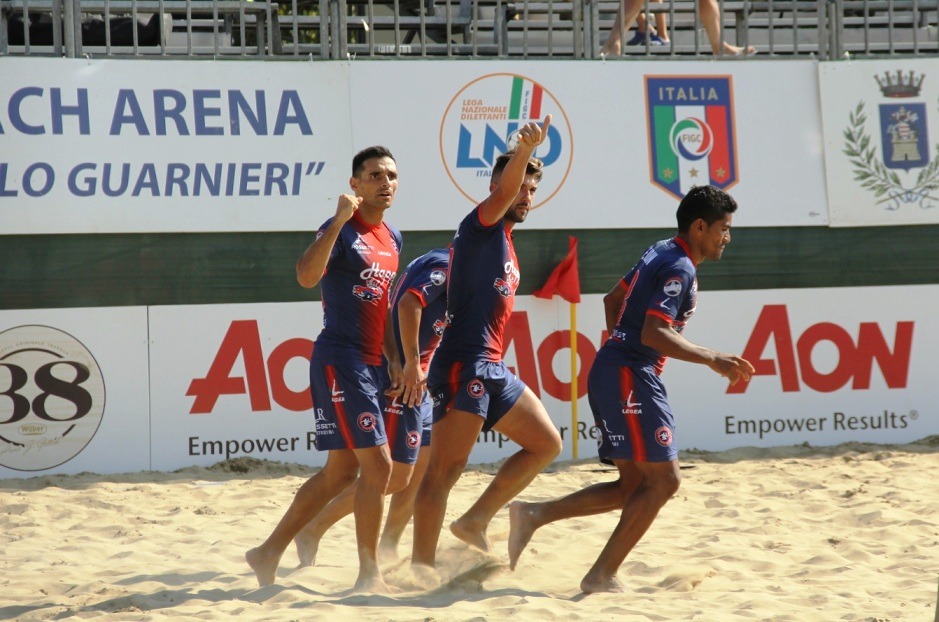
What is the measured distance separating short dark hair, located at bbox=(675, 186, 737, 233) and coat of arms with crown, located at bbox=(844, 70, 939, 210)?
459 centimetres

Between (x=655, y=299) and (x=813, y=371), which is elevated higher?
(x=655, y=299)

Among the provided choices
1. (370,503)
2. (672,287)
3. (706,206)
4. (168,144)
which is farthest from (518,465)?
Result: (168,144)

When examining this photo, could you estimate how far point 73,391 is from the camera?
7996 mm

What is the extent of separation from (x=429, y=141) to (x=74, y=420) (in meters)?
3.32

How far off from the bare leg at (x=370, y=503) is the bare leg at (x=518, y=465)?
0.46 metres

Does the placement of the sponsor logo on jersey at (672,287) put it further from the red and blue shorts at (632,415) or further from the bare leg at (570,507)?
the bare leg at (570,507)

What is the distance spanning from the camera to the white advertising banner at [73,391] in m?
7.91

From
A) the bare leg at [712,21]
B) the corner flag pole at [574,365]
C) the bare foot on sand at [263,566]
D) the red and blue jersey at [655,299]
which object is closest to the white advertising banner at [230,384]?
the corner flag pole at [574,365]

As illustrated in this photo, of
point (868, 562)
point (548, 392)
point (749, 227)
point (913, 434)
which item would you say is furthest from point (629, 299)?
point (913, 434)

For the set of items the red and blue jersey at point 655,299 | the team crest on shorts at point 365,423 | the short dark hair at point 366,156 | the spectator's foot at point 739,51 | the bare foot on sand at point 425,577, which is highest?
the spectator's foot at point 739,51

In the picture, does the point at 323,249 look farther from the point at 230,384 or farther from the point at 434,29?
the point at 434,29

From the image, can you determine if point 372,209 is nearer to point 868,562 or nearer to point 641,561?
point 641,561

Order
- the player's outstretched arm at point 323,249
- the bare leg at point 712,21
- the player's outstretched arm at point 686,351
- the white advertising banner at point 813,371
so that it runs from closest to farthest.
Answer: the player's outstretched arm at point 686,351
the player's outstretched arm at point 323,249
the white advertising banner at point 813,371
the bare leg at point 712,21

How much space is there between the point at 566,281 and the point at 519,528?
11.5 feet
